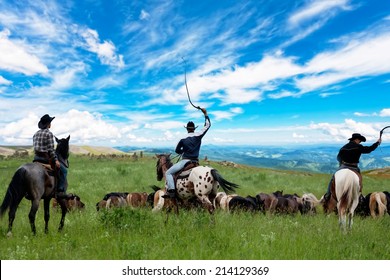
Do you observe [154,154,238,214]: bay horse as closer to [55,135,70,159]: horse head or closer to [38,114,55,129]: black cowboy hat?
[55,135,70,159]: horse head

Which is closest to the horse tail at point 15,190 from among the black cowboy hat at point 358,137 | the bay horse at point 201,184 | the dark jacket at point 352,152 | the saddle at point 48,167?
the saddle at point 48,167

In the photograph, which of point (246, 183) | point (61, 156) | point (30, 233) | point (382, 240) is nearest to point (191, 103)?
point (61, 156)

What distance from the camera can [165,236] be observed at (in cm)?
809

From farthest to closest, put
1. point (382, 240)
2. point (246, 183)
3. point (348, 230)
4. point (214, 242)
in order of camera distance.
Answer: point (246, 183) → point (348, 230) → point (382, 240) → point (214, 242)

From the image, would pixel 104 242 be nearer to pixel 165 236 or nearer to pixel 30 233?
pixel 165 236

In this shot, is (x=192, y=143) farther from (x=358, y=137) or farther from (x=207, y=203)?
(x=358, y=137)

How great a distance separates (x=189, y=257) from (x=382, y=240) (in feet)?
18.6

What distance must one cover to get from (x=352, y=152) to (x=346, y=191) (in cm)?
125

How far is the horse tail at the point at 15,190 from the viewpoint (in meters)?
8.78

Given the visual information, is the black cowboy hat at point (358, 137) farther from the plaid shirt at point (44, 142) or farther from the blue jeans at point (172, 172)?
the plaid shirt at point (44, 142)

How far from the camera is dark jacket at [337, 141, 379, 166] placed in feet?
33.9

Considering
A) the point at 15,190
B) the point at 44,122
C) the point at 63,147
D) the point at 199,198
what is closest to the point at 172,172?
the point at 199,198

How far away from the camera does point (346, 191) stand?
10.2m

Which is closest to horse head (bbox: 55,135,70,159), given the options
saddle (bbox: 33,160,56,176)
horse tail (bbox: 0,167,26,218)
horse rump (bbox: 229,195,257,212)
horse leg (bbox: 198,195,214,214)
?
saddle (bbox: 33,160,56,176)
